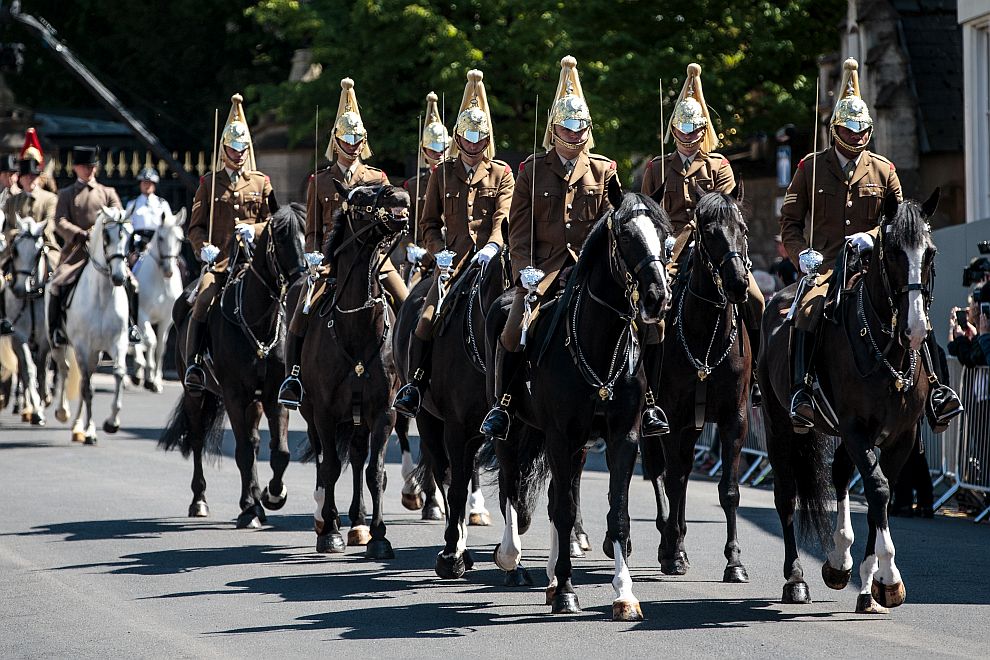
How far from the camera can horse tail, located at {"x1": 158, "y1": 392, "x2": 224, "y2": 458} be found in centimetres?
1514

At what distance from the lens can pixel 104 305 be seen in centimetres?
2069

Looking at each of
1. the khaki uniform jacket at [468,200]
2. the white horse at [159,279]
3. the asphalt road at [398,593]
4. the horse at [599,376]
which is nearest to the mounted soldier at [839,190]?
the horse at [599,376]

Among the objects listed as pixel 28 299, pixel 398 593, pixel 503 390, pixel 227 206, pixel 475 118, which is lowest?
pixel 398 593

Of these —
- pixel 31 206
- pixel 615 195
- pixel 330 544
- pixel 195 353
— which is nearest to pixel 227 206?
pixel 195 353

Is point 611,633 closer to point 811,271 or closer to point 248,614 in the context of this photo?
point 248,614

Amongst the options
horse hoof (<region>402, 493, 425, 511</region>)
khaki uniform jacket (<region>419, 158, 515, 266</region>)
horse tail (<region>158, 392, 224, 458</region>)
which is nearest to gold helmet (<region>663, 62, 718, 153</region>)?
khaki uniform jacket (<region>419, 158, 515, 266</region>)

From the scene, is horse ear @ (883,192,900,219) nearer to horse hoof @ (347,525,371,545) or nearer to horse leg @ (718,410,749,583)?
horse leg @ (718,410,749,583)

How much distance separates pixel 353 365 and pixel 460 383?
1327 millimetres

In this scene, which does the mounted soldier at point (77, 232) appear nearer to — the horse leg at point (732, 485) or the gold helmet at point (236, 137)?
the gold helmet at point (236, 137)

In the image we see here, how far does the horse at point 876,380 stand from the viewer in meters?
9.87

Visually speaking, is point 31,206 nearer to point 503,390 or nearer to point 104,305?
point 104,305

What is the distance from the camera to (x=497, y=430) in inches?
411

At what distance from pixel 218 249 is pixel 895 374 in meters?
6.95

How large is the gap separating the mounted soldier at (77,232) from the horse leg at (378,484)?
29.1 ft
